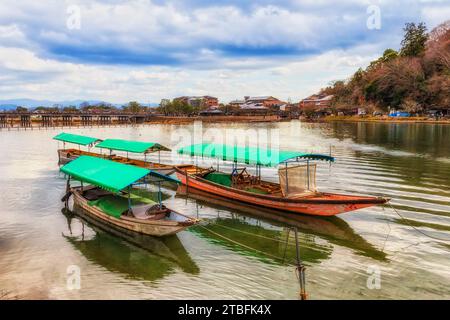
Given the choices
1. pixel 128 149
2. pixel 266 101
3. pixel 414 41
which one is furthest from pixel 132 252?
pixel 266 101

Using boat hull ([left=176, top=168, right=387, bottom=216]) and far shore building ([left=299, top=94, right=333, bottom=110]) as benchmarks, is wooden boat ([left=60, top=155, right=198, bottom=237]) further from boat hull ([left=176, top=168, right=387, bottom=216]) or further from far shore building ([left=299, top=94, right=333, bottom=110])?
far shore building ([left=299, top=94, right=333, bottom=110])

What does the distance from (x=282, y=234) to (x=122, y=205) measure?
8026mm

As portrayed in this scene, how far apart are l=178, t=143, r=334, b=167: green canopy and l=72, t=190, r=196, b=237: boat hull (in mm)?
7353

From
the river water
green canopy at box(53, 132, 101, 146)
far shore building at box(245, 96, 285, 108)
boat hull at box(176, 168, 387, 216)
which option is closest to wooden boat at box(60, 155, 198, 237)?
the river water

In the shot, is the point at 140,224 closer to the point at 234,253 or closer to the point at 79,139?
the point at 234,253

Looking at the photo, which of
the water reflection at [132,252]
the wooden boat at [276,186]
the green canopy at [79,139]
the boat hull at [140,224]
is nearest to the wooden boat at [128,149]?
the green canopy at [79,139]

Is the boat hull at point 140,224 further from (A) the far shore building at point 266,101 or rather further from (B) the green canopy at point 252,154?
(A) the far shore building at point 266,101

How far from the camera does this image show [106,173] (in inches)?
680
